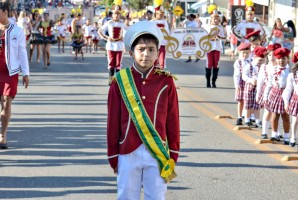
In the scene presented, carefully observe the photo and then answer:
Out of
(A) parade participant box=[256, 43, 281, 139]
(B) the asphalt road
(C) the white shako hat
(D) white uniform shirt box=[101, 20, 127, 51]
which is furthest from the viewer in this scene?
(D) white uniform shirt box=[101, 20, 127, 51]

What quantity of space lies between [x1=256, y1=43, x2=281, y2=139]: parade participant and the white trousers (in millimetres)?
6064

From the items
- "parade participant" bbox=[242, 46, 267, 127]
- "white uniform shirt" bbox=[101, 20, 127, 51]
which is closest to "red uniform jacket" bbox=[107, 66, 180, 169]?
"parade participant" bbox=[242, 46, 267, 127]

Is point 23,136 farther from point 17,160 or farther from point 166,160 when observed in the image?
point 166,160

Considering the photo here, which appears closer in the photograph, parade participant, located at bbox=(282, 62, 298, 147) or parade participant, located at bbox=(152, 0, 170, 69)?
parade participant, located at bbox=(282, 62, 298, 147)

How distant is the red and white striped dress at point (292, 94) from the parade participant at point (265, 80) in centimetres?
73

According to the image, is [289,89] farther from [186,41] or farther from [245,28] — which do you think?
[186,41]

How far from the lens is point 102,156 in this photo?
11.5m

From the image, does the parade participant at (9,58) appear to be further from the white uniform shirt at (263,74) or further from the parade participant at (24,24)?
the parade participant at (24,24)

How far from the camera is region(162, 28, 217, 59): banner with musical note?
21156mm

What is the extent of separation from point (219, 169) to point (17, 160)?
2.49 meters

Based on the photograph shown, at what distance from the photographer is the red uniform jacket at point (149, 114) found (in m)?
6.50

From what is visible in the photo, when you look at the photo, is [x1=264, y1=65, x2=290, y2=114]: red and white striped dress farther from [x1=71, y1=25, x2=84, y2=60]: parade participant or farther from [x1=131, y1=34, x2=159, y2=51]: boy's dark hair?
[x1=71, y1=25, x2=84, y2=60]: parade participant

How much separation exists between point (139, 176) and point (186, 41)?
15217mm

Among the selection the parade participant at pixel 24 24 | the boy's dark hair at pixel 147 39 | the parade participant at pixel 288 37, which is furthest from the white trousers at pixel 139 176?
the parade participant at pixel 288 37
